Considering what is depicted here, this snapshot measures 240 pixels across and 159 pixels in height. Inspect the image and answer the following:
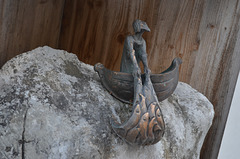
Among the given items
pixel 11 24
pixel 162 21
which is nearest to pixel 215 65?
pixel 162 21

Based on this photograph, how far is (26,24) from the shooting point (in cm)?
133

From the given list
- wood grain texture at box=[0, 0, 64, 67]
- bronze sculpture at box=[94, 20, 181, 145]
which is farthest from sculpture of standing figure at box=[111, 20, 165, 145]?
wood grain texture at box=[0, 0, 64, 67]

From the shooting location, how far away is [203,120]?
4.29 feet

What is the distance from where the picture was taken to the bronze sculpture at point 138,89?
99 cm

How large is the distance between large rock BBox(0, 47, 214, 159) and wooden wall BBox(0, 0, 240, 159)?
423mm

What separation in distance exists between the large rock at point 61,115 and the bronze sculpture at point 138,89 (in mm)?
52

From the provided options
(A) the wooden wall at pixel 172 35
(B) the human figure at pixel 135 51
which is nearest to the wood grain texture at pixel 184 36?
(A) the wooden wall at pixel 172 35

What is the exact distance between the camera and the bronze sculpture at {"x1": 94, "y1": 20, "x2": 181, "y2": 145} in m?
0.99

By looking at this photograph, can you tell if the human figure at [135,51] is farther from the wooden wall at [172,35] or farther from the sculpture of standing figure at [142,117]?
the wooden wall at [172,35]

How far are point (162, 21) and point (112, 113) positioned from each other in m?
0.72

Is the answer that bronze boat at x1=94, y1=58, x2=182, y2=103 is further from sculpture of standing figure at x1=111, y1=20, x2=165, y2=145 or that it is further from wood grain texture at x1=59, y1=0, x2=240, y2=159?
wood grain texture at x1=59, y1=0, x2=240, y2=159

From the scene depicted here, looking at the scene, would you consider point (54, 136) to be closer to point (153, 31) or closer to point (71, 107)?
point (71, 107)

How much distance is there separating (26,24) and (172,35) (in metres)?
0.72

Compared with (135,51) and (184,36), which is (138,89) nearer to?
(135,51)
